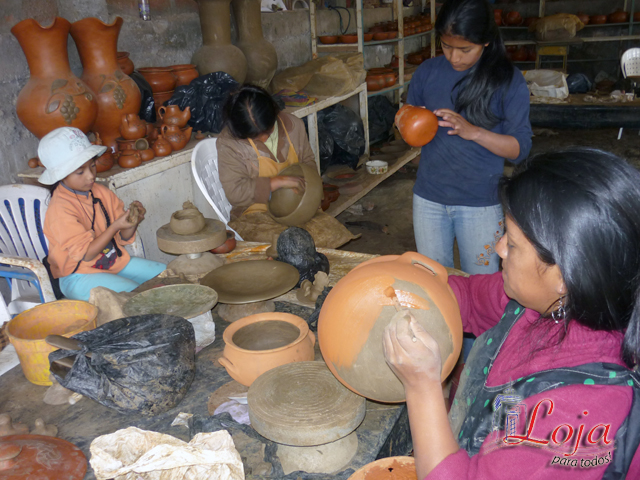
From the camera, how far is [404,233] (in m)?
5.22

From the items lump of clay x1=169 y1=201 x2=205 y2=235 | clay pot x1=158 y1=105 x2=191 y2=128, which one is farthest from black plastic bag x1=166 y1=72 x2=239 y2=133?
lump of clay x1=169 y1=201 x2=205 y2=235

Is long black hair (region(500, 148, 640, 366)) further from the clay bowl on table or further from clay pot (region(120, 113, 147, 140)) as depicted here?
clay pot (region(120, 113, 147, 140))

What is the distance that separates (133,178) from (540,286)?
278 cm

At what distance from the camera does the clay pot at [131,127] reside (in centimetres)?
343

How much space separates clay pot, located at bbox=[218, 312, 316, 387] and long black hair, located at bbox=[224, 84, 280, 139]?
1.85m

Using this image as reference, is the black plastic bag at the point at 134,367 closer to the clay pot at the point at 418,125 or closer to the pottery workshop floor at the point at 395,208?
the clay pot at the point at 418,125

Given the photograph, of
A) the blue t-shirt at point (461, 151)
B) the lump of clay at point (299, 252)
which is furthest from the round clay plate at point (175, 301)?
the blue t-shirt at point (461, 151)

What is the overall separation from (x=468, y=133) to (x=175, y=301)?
4.54 ft

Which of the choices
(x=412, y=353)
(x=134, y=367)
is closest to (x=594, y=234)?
(x=412, y=353)

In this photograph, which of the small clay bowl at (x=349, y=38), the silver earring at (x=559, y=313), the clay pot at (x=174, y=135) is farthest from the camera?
the small clay bowl at (x=349, y=38)

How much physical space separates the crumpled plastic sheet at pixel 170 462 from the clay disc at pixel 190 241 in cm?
110

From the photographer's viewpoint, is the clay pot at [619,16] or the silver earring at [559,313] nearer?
the silver earring at [559,313]

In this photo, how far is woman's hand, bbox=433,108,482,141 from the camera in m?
2.23

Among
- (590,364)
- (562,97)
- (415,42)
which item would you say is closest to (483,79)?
(590,364)
